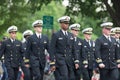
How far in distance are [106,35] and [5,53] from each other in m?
3.92

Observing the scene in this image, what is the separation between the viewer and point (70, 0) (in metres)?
32.3

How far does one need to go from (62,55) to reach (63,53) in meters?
0.07

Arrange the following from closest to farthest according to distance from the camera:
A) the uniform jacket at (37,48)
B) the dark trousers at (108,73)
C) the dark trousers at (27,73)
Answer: the dark trousers at (108,73)
the uniform jacket at (37,48)
the dark trousers at (27,73)

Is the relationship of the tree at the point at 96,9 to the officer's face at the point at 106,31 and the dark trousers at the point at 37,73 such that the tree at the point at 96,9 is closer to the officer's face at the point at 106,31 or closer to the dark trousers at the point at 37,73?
the officer's face at the point at 106,31

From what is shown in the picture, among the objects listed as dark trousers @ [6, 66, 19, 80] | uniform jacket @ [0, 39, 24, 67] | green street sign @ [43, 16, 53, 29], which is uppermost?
green street sign @ [43, 16, 53, 29]

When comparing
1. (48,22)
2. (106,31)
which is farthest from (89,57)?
(48,22)

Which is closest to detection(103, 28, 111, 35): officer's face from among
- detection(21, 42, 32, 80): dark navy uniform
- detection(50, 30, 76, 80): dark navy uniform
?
detection(50, 30, 76, 80): dark navy uniform

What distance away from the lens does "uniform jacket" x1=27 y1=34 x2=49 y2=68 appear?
731 inches

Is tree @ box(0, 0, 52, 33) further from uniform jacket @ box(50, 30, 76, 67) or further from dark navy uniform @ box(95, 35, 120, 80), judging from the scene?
uniform jacket @ box(50, 30, 76, 67)

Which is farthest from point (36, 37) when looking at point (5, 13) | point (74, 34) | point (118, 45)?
point (5, 13)

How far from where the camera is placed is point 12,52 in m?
20.4

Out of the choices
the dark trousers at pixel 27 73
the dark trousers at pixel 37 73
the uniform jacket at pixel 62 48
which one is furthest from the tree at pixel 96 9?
the uniform jacket at pixel 62 48

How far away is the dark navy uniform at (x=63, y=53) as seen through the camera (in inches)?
679

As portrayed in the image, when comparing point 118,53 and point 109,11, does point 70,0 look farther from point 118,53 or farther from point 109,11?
point 118,53
